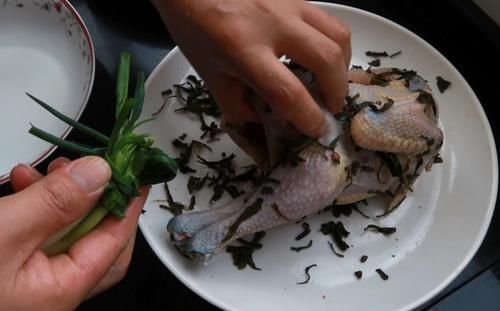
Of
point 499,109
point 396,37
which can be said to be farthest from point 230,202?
point 499,109

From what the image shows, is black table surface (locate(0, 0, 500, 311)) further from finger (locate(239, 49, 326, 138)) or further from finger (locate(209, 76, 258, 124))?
finger (locate(239, 49, 326, 138))

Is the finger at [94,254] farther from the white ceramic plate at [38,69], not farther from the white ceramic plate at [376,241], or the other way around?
the white ceramic plate at [38,69]

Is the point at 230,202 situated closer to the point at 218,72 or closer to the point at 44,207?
the point at 218,72

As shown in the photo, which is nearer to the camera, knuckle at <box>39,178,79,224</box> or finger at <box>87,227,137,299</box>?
knuckle at <box>39,178,79,224</box>

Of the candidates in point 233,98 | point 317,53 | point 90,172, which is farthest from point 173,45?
point 90,172

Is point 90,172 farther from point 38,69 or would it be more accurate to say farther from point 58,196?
point 38,69

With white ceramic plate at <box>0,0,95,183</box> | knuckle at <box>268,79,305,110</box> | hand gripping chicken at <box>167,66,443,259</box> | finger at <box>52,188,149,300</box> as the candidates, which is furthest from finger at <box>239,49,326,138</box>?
white ceramic plate at <box>0,0,95,183</box>
